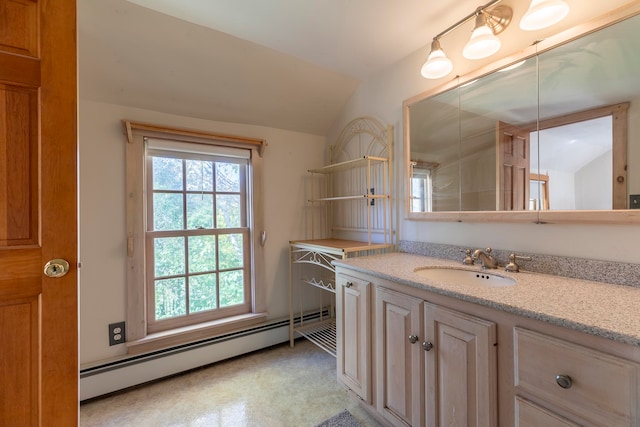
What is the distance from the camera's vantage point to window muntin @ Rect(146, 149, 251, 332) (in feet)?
6.62

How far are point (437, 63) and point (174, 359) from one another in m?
2.56

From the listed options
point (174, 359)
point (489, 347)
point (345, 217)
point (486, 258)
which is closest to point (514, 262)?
point (486, 258)

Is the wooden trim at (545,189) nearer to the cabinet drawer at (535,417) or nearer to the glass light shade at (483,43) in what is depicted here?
the glass light shade at (483,43)

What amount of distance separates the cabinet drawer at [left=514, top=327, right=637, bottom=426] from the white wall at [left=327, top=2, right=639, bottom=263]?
61 centimetres

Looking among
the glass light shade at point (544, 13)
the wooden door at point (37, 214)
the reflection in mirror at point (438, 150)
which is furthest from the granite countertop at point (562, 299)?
the wooden door at point (37, 214)

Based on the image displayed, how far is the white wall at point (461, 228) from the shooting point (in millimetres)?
1107

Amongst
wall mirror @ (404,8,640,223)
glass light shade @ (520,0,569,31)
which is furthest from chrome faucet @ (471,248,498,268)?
glass light shade @ (520,0,569,31)

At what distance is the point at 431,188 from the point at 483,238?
44 centimetres

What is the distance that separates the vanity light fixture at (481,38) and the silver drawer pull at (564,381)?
1343mm

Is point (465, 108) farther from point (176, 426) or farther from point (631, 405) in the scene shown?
point (176, 426)

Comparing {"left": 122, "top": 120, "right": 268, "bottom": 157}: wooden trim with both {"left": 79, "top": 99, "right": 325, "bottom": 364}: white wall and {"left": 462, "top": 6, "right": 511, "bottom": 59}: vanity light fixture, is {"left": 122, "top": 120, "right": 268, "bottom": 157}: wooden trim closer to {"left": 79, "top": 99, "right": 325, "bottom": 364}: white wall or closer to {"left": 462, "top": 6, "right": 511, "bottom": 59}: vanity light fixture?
{"left": 79, "top": 99, "right": 325, "bottom": 364}: white wall

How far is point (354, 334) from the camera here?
1544 millimetres

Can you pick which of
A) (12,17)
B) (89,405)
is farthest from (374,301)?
(89,405)

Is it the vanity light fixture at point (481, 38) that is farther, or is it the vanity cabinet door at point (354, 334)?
the vanity cabinet door at point (354, 334)
